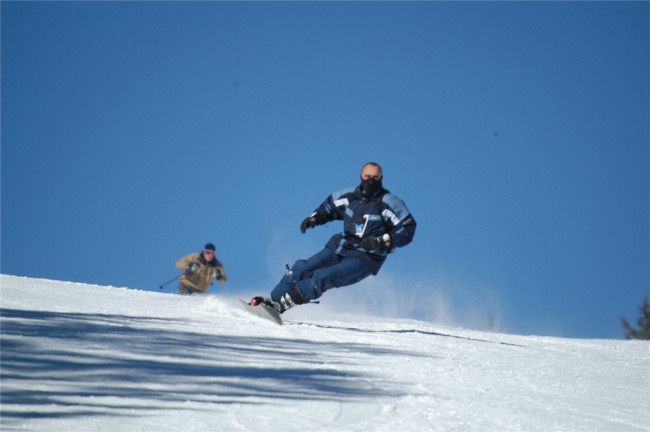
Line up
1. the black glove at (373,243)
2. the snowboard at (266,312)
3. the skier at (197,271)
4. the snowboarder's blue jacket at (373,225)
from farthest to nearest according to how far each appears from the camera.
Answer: the skier at (197,271)
the snowboarder's blue jacket at (373,225)
the black glove at (373,243)
the snowboard at (266,312)

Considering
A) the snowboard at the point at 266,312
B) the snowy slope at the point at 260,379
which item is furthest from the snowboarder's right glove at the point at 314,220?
the snowy slope at the point at 260,379

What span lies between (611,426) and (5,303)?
4.89 meters

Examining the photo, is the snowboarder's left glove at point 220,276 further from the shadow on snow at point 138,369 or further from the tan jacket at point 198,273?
the shadow on snow at point 138,369

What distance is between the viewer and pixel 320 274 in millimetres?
8250

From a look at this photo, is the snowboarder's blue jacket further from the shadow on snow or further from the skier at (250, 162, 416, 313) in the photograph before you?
the shadow on snow

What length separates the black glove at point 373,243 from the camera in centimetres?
814

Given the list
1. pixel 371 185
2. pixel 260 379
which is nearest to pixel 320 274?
pixel 371 185

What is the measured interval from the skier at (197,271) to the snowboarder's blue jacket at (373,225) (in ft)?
29.0

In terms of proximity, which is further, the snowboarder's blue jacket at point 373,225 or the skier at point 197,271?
the skier at point 197,271

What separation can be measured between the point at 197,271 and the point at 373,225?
9.33 meters

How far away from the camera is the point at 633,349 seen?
10.9 meters

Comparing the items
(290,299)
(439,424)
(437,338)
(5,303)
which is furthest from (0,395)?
(437,338)

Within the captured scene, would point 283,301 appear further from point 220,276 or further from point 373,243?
point 220,276

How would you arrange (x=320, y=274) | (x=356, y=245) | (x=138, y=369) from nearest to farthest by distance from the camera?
1. (x=138, y=369)
2. (x=320, y=274)
3. (x=356, y=245)
